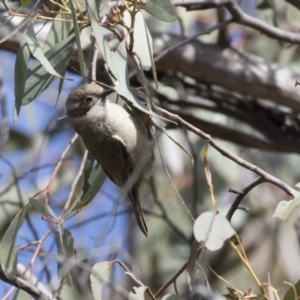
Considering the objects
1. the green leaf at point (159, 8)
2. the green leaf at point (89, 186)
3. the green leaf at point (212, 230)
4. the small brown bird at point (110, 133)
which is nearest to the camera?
the green leaf at point (212, 230)

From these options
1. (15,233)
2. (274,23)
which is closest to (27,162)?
(274,23)

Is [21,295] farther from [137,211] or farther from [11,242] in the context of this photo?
[137,211]

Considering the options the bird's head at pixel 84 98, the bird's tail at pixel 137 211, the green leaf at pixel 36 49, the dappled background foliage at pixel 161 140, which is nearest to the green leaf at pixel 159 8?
the dappled background foliage at pixel 161 140

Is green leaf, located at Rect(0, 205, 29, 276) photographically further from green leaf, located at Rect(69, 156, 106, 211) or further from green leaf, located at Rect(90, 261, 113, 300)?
green leaf, located at Rect(90, 261, 113, 300)

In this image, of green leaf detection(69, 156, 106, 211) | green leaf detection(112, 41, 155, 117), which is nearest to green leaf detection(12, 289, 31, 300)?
green leaf detection(69, 156, 106, 211)

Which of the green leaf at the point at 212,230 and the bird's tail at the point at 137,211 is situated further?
the bird's tail at the point at 137,211

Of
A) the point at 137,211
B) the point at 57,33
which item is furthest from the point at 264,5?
the point at 57,33

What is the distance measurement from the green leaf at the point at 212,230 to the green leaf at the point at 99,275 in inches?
13.6

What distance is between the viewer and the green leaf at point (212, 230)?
196cm

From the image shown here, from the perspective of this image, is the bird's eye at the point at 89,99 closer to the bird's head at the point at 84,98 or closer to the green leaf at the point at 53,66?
the bird's head at the point at 84,98

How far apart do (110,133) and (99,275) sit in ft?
3.22

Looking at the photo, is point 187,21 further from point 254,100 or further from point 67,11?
point 67,11

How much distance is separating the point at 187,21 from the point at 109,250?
3.34 meters

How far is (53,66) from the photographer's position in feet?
8.25
